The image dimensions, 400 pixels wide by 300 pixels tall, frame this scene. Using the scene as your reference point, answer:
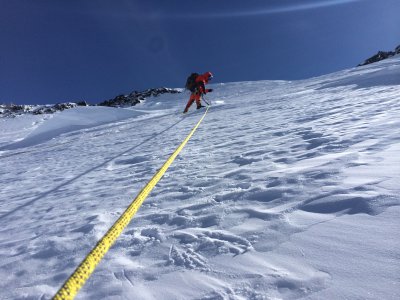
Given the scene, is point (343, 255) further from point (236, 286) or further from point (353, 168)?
point (353, 168)

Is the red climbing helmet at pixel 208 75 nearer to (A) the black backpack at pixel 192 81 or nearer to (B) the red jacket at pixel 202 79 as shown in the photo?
(B) the red jacket at pixel 202 79

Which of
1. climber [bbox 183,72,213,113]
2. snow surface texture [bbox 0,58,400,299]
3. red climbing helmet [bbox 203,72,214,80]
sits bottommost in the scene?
snow surface texture [bbox 0,58,400,299]

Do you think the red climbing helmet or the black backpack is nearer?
the red climbing helmet

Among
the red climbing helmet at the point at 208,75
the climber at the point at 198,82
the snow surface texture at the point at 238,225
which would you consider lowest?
the snow surface texture at the point at 238,225

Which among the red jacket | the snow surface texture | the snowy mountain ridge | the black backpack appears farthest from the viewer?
the snowy mountain ridge

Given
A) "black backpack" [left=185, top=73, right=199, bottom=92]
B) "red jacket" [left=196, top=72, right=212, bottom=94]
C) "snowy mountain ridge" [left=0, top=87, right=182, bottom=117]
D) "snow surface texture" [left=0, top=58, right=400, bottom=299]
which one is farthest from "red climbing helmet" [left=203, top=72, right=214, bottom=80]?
"snowy mountain ridge" [left=0, top=87, right=182, bottom=117]

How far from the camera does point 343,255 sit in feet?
5.36

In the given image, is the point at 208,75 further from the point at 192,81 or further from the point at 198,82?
the point at 192,81

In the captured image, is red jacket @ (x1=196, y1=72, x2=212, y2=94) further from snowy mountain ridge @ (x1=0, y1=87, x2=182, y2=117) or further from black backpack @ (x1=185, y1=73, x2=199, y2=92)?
snowy mountain ridge @ (x1=0, y1=87, x2=182, y2=117)

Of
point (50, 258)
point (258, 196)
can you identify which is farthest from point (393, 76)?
point (50, 258)

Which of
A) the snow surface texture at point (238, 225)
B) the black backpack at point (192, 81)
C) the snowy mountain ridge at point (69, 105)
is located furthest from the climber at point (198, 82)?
the snowy mountain ridge at point (69, 105)

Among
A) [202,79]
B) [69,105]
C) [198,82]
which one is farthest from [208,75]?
[69,105]

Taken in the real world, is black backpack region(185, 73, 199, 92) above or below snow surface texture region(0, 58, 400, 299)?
above

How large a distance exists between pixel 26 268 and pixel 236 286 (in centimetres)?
154
